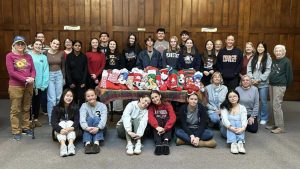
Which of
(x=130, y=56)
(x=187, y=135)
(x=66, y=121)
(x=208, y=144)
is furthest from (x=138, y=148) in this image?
(x=130, y=56)

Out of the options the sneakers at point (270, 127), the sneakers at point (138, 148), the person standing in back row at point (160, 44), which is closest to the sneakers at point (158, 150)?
the sneakers at point (138, 148)

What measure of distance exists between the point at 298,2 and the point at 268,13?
64cm

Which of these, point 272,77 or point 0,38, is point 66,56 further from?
point 272,77

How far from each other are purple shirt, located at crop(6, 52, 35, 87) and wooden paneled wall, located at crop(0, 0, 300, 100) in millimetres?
2469

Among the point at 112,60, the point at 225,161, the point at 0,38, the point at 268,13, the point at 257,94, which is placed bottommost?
the point at 225,161

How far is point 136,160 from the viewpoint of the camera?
3.79 meters

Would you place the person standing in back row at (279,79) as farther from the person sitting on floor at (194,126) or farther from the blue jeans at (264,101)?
the person sitting on floor at (194,126)

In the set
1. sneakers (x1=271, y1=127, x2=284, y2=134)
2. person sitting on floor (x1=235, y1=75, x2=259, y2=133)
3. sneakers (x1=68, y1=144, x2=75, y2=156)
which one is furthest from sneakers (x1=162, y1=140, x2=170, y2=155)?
sneakers (x1=271, y1=127, x2=284, y2=134)

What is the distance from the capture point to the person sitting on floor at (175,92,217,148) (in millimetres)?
4215

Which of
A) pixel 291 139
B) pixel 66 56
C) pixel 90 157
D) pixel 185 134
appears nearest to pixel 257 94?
pixel 291 139

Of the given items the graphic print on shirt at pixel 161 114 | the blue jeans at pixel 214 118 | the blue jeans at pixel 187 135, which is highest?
the graphic print on shirt at pixel 161 114

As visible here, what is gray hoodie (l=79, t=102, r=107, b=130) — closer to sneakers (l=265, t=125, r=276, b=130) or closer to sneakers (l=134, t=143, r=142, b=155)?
sneakers (l=134, t=143, r=142, b=155)

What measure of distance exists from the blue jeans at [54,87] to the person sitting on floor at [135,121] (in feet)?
3.94

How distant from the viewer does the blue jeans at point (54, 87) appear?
4965 mm
